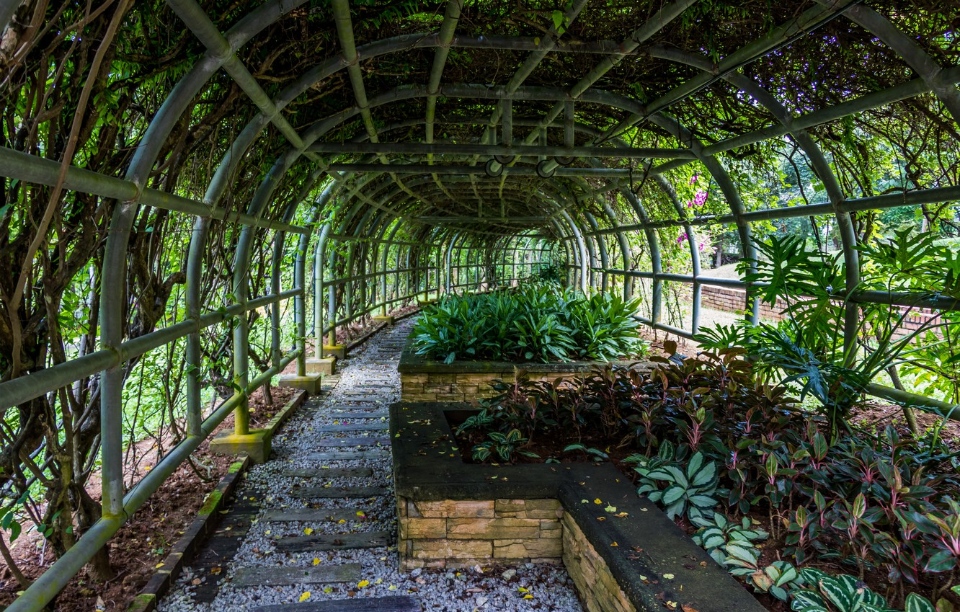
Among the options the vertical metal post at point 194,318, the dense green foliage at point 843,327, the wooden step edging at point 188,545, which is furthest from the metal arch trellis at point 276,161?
the wooden step edging at point 188,545

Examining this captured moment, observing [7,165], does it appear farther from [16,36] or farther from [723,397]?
[723,397]

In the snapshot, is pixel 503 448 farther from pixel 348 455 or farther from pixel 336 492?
pixel 348 455

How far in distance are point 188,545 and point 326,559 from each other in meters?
0.65

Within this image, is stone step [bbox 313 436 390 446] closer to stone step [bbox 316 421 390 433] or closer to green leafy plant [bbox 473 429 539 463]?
stone step [bbox 316 421 390 433]

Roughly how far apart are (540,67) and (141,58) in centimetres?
218

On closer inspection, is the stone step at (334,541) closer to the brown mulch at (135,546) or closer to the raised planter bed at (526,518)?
the raised planter bed at (526,518)

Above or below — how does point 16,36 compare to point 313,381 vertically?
above

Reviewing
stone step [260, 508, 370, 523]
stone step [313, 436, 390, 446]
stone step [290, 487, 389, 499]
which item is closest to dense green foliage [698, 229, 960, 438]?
stone step [290, 487, 389, 499]

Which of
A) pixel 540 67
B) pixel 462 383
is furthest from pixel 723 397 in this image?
pixel 462 383

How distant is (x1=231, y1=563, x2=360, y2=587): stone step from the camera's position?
259 centimetres

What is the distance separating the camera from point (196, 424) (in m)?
2.93

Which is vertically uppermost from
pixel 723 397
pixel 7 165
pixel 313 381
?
pixel 7 165

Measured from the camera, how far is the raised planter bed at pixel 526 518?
216cm

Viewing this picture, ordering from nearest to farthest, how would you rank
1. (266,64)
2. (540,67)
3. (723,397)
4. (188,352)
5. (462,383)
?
(266,64), (188,352), (723,397), (540,67), (462,383)
